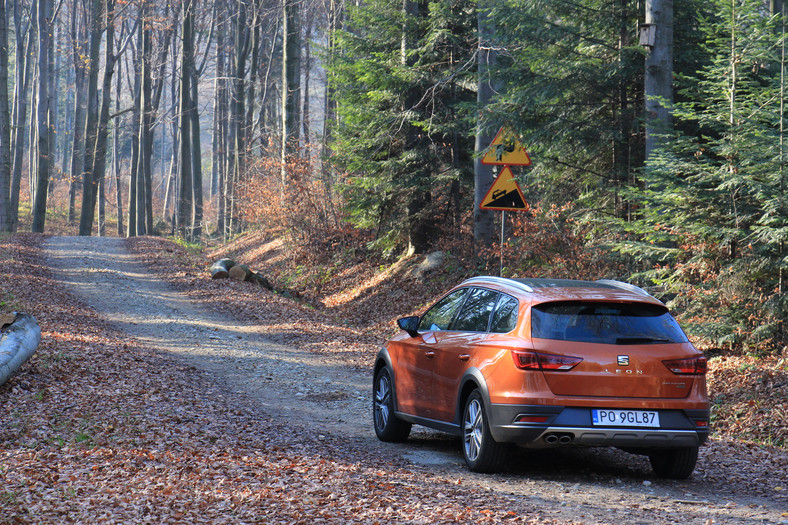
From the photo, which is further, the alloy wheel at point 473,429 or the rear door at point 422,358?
the rear door at point 422,358

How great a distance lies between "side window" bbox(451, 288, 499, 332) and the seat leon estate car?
30mm

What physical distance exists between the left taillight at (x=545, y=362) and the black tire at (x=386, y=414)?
2341 mm

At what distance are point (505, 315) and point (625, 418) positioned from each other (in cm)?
129

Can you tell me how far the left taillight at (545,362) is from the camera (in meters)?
6.00

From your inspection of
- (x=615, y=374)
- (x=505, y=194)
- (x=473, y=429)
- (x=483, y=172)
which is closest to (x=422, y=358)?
(x=473, y=429)

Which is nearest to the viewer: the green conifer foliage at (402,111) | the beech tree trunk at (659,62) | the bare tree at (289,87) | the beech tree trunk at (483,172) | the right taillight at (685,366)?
the right taillight at (685,366)

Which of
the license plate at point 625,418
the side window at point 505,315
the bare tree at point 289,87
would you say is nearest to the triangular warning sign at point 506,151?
the side window at point 505,315

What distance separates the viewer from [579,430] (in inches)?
233

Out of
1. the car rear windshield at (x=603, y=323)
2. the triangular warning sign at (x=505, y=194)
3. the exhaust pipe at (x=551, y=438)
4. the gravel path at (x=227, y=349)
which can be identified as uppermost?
the triangular warning sign at (x=505, y=194)

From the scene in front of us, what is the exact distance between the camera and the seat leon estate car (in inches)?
235

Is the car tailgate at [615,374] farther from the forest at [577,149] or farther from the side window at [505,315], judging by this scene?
the forest at [577,149]

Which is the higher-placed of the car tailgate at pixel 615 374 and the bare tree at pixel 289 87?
the bare tree at pixel 289 87

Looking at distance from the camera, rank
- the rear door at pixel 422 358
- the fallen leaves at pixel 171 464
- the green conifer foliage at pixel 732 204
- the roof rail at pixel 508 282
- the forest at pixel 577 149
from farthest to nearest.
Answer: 1. the forest at pixel 577 149
2. the green conifer foliage at pixel 732 204
3. the rear door at pixel 422 358
4. the roof rail at pixel 508 282
5. the fallen leaves at pixel 171 464

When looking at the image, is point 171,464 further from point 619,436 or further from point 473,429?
point 619,436
